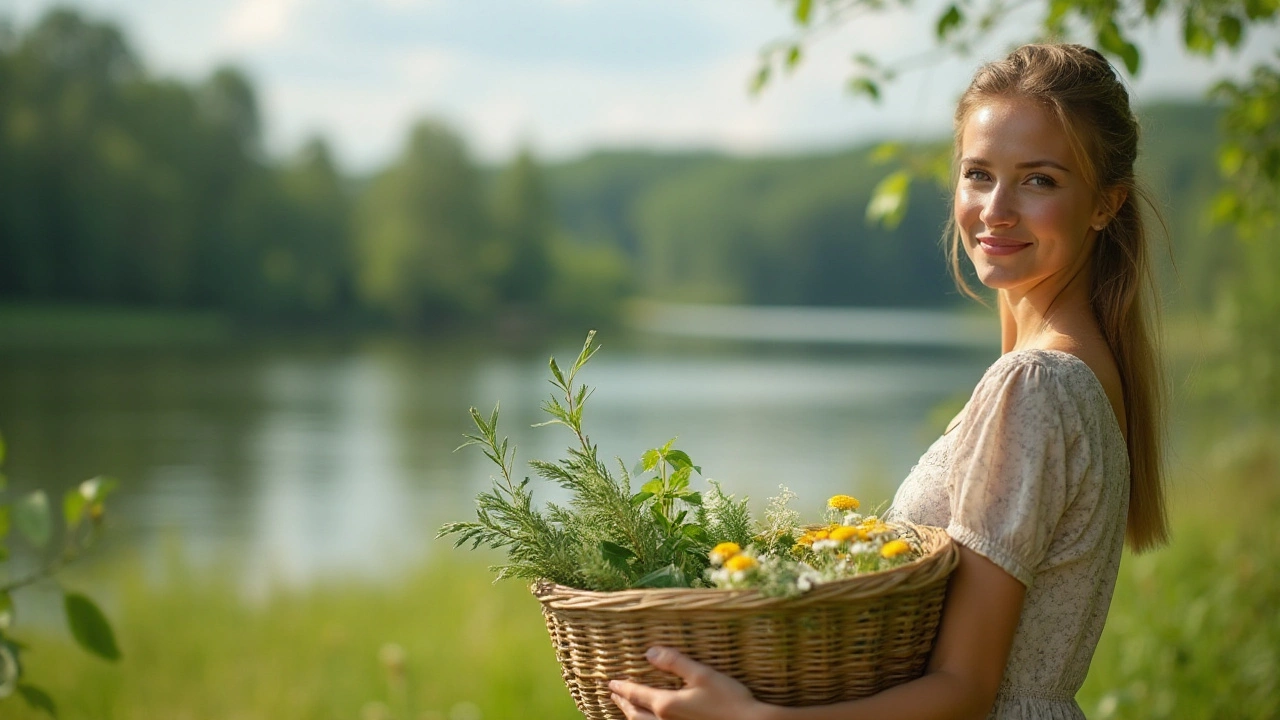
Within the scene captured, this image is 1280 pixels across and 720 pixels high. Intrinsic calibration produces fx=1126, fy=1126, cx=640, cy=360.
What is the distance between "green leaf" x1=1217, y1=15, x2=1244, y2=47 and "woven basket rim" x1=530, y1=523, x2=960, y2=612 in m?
2.58

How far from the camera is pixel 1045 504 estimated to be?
5.52 ft

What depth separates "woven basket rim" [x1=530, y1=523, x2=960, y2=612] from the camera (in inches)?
A: 59.1

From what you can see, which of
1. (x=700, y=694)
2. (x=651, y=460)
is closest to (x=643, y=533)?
(x=651, y=460)

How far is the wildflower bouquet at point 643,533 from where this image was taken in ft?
5.42

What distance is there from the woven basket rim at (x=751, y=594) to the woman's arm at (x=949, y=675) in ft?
0.27

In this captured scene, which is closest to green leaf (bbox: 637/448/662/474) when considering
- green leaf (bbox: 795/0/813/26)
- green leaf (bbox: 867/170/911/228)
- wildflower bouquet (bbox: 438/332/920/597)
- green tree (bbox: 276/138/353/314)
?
wildflower bouquet (bbox: 438/332/920/597)

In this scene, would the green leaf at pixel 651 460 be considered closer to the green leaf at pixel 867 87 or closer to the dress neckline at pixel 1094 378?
the dress neckline at pixel 1094 378

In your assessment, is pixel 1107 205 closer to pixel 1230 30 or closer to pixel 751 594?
pixel 751 594

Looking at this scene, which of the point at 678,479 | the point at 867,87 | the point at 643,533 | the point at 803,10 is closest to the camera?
the point at 643,533

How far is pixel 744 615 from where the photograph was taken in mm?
1528

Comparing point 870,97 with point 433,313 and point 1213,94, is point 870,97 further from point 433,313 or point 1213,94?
point 433,313

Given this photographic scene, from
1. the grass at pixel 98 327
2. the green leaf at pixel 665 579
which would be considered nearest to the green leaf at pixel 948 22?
the green leaf at pixel 665 579

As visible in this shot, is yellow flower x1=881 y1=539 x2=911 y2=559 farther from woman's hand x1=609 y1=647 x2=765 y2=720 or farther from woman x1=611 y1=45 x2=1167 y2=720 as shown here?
woman's hand x1=609 y1=647 x2=765 y2=720

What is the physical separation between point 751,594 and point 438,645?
619 centimetres
